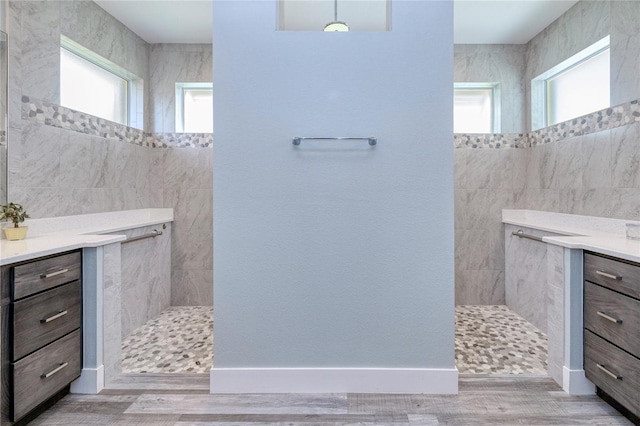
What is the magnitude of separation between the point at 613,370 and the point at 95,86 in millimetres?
3947

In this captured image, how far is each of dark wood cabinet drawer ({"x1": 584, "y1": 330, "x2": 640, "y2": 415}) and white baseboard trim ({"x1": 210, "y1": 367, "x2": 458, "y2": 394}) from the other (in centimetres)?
69

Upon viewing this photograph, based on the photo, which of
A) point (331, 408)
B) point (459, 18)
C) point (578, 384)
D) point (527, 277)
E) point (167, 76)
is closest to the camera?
point (331, 408)

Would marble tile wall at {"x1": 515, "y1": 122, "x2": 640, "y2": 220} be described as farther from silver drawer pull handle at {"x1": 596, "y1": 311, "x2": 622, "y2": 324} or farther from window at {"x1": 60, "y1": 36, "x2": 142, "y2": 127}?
window at {"x1": 60, "y1": 36, "x2": 142, "y2": 127}

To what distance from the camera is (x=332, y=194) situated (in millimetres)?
2027

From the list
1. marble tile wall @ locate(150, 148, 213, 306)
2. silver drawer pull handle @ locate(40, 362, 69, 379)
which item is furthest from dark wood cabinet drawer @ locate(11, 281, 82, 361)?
marble tile wall @ locate(150, 148, 213, 306)

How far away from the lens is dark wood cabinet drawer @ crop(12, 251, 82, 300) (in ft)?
5.32

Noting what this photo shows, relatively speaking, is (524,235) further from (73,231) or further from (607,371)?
(73,231)

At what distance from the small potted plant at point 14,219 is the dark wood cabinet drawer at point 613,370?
3149 millimetres

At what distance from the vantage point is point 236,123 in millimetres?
2008

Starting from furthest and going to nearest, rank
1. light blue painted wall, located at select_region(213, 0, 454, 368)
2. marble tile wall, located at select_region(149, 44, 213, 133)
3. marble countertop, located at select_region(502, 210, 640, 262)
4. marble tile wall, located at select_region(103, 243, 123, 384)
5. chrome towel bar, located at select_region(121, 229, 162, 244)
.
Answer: marble tile wall, located at select_region(149, 44, 213, 133) → chrome towel bar, located at select_region(121, 229, 162, 244) → marble tile wall, located at select_region(103, 243, 123, 384) → light blue painted wall, located at select_region(213, 0, 454, 368) → marble countertop, located at select_region(502, 210, 640, 262)

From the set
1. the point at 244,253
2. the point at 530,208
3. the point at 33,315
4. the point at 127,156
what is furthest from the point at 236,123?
the point at 530,208

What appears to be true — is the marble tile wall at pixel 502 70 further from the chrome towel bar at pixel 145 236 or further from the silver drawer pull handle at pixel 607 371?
the chrome towel bar at pixel 145 236

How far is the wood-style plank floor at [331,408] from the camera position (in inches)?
69.6

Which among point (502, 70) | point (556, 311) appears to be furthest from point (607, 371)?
point (502, 70)
